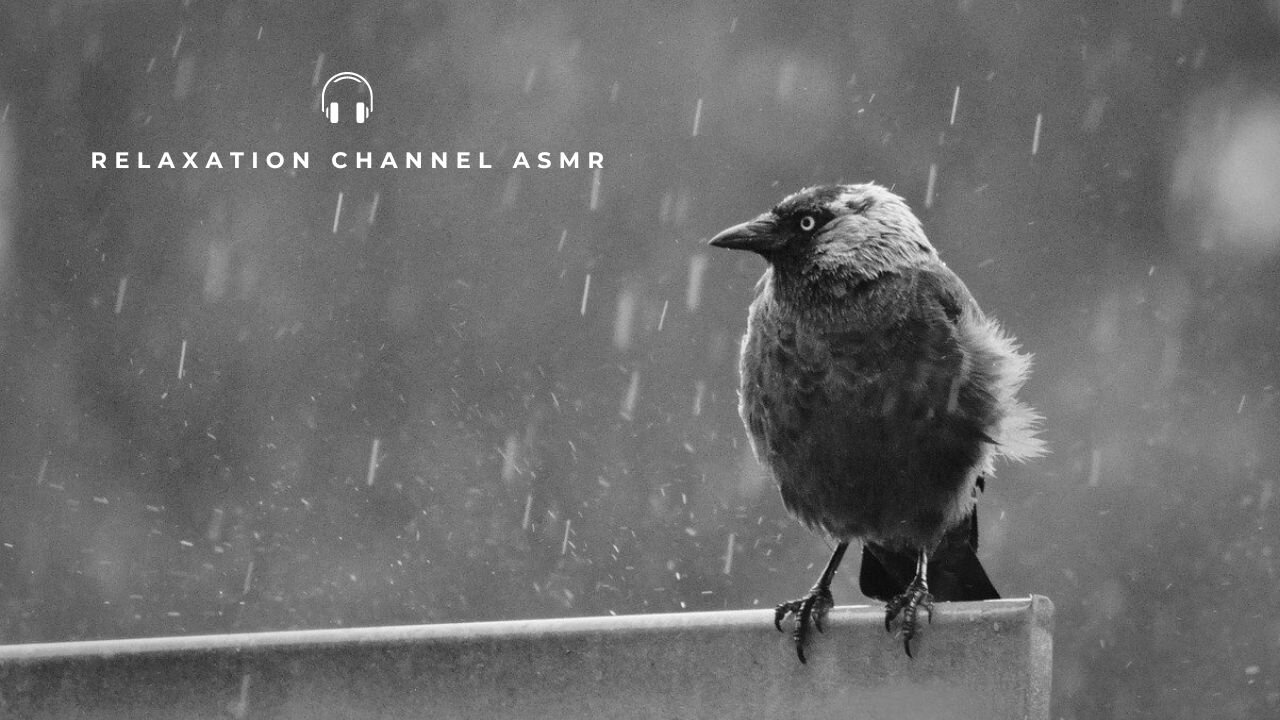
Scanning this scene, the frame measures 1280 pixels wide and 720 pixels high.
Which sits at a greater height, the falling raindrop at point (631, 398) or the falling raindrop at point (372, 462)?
the falling raindrop at point (631, 398)

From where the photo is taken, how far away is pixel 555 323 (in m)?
12.4

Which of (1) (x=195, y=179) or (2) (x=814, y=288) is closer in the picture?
(2) (x=814, y=288)

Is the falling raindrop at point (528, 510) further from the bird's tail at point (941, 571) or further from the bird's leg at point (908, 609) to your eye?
the bird's leg at point (908, 609)

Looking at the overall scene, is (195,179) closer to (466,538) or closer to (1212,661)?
(466,538)

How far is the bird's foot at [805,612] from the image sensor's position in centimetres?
263

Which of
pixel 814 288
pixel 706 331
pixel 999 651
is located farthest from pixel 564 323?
pixel 999 651

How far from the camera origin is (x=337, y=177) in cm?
1353

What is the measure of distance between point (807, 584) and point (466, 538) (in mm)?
2328

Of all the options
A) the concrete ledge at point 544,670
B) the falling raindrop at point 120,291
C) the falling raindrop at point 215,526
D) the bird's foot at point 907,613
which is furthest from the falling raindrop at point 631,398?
the concrete ledge at point 544,670

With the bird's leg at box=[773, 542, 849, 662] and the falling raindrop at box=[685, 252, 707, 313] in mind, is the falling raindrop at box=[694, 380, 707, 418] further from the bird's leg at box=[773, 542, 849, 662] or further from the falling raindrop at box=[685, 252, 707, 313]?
the bird's leg at box=[773, 542, 849, 662]

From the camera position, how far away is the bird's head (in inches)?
153

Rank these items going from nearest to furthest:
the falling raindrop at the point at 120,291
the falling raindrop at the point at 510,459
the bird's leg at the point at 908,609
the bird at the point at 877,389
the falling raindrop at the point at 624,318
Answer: the bird's leg at the point at 908,609 < the bird at the point at 877,389 < the falling raindrop at the point at 510,459 < the falling raindrop at the point at 624,318 < the falling raindrop at the point at 120,291

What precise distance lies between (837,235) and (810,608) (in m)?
1.10

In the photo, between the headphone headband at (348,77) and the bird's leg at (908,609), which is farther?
the headphone headband at (348,77)
